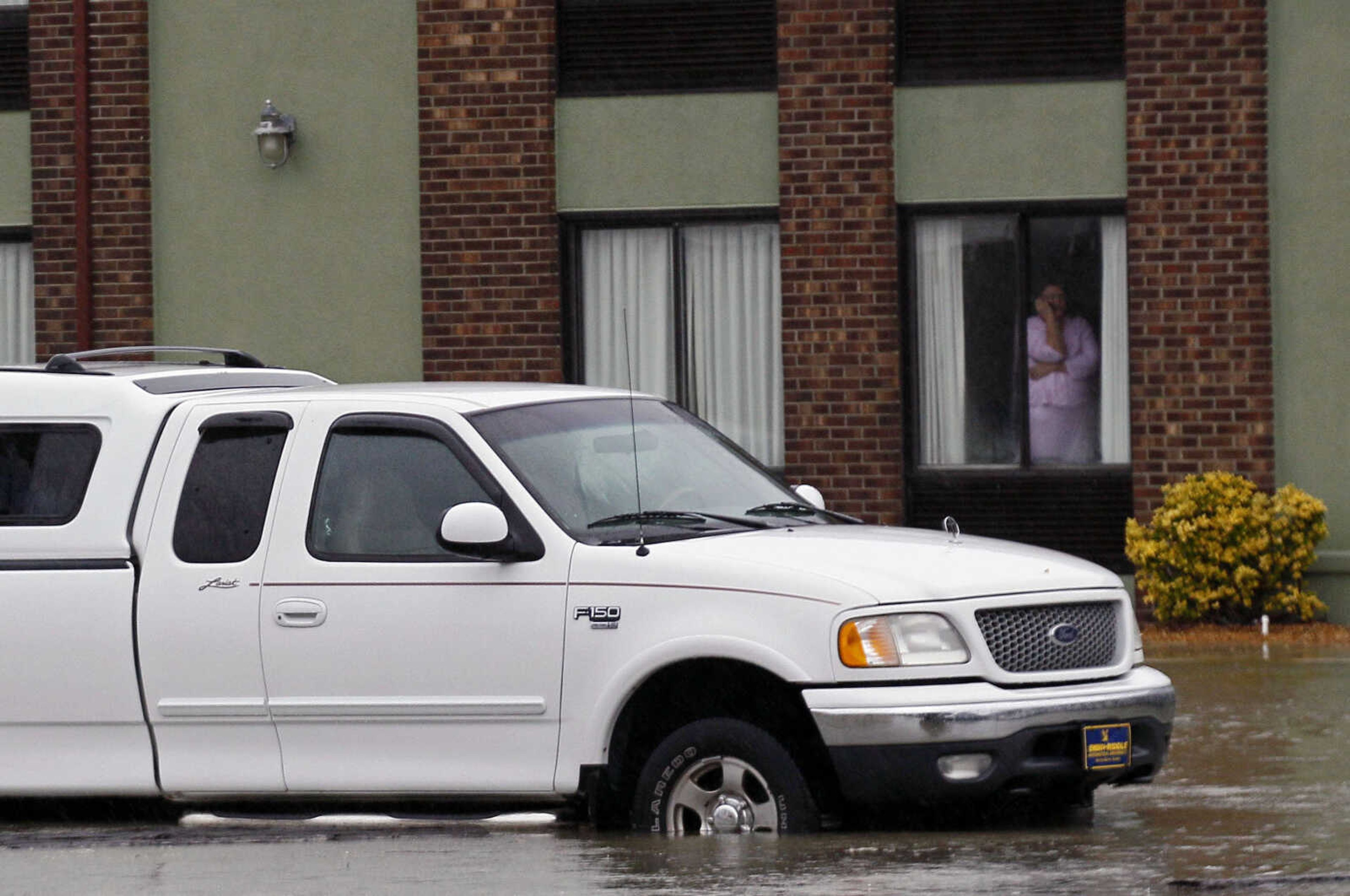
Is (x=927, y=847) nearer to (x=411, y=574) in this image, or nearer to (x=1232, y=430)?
(x=411, y=574)

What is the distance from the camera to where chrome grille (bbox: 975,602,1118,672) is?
7.88 metres

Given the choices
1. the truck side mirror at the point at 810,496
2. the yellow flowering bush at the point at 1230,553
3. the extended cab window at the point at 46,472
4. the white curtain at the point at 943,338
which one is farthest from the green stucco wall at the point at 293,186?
the extended cab window at the point at 46,472

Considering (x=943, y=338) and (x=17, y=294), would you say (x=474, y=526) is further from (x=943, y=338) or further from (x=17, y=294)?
(x=17, y=294)

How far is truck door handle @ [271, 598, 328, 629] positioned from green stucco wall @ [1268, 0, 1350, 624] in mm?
10353

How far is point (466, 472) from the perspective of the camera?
8.41 meters

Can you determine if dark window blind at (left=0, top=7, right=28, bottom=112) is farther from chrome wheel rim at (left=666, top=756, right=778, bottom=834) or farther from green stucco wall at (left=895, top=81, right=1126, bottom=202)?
chrome wheel rim at (left=666, top=756, right=778, bottom=834)

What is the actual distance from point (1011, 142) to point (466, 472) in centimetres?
981

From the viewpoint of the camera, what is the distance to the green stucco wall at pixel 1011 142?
56.7ft

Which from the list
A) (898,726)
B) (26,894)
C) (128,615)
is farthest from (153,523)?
(898,726)

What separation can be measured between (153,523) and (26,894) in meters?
1.65

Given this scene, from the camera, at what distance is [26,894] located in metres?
7.50

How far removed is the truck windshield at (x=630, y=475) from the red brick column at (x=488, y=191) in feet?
28.9

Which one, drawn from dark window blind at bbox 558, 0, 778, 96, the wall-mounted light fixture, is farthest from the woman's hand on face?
the wall-mounted light fixture

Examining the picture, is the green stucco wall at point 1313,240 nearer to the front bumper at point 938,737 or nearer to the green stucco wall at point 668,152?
the green stucco wall at point 668,152
